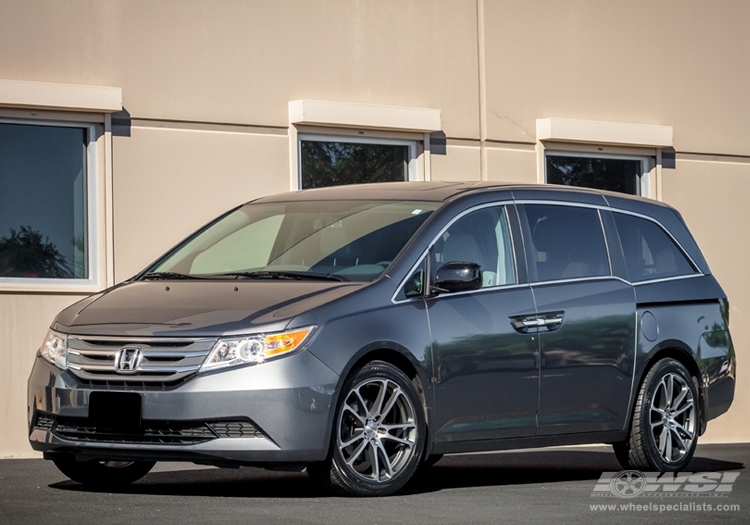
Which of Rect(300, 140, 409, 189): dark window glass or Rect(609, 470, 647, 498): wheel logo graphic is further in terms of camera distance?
Rect(300, 140, 409, 189): dark window glass

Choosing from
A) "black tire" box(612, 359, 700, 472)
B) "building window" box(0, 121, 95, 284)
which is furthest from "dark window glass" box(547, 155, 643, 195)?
"black tire" box(612, 359, 700, 472)

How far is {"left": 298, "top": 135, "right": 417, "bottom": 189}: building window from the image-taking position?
43.8 ft

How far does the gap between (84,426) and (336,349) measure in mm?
1341

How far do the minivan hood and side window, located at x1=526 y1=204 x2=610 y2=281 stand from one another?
1.69m

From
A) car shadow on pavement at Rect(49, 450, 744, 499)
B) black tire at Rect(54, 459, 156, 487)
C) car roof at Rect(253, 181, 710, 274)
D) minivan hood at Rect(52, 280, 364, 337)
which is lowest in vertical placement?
car shadow on pavement at Rect(49, 450, 744, 499)

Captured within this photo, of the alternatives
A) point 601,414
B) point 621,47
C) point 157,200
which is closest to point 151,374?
point 601,414

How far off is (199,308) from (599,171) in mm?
8843

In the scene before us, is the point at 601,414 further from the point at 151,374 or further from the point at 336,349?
the point at 151,374

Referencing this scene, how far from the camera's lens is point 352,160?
44.6 ft

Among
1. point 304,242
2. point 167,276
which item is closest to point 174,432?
point 167,276

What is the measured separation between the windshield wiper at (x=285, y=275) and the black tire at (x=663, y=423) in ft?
8.32

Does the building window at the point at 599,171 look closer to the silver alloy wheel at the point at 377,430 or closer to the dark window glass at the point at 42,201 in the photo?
the dark window glass at the point at 42,201

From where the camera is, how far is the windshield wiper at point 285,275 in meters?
7.68

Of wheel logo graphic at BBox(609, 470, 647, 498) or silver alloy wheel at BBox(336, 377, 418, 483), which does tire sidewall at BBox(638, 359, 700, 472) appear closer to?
wheel logo graphic at BBox(609, 470, 647, 498)
